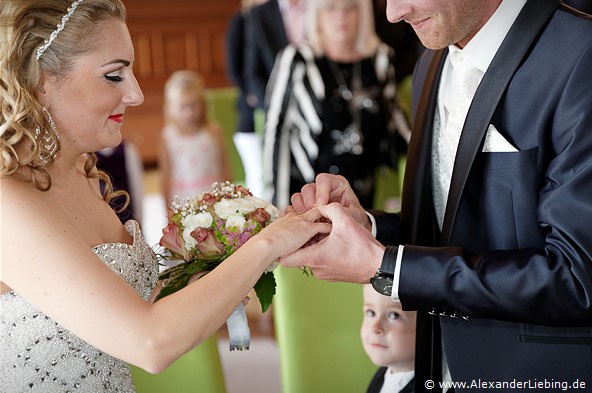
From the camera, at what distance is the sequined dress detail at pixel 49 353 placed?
2176 millimetres

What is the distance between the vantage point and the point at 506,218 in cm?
220

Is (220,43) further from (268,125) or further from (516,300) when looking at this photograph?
(516,300)

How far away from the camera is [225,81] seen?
11320mm

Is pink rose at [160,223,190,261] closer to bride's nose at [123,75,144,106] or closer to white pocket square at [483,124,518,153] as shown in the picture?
bride's nose at [123,75,144,106]

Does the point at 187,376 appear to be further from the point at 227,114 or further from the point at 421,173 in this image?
the point at 227,114

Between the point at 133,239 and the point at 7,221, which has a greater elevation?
the point at 7,221

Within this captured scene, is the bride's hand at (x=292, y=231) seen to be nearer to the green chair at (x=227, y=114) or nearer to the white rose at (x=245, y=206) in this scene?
the white rose at (x=245, y=206)

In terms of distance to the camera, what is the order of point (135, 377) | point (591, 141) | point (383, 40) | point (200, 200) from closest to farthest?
point (591, 141)
point (200, 200)
point (135, 377)
point (383, 40)

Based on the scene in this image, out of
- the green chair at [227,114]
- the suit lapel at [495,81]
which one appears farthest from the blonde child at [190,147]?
the suit lapel at [495,81]

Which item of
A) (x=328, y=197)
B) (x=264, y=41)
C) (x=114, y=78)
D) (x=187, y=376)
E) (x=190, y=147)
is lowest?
(x=190, y=147)

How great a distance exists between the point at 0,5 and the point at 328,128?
117 inches

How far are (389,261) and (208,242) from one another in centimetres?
50

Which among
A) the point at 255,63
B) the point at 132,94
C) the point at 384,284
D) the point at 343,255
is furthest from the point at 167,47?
the point at 384,284

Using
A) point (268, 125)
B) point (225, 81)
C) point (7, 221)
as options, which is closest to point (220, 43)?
point (225, 81)
